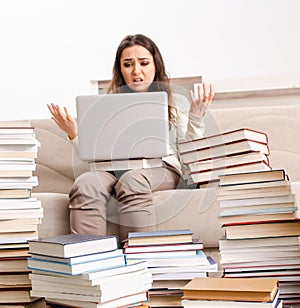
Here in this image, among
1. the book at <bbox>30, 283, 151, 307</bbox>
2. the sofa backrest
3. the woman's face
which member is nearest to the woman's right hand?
the sofa backrest

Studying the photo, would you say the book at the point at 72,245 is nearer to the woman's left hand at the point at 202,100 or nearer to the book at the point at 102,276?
the book at the point at 102,276

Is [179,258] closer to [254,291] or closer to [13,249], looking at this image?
[254,291]

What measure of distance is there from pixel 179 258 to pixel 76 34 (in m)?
1.98

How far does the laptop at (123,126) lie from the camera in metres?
1.95

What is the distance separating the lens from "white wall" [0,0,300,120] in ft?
10.4

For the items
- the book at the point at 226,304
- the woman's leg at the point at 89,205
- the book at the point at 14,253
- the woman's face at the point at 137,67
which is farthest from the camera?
the woman's face at the point at 137,67

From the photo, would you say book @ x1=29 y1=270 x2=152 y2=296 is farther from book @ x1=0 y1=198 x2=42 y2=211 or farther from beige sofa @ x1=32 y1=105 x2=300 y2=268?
beige sofa @ x1=32 y1=105 x2=300 y2=268

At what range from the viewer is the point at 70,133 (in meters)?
2.34

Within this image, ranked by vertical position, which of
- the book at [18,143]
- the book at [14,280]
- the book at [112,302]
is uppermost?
the book at [18,143]

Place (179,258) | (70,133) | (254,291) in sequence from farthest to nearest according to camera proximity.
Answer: (70,133) → (179,258) → (254,291)

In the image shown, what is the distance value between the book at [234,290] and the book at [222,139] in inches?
25.6

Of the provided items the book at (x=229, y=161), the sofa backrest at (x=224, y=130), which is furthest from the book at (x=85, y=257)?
the sofa backrest at (x=224, y=130)

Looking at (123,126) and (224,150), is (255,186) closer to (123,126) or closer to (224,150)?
(224,150)

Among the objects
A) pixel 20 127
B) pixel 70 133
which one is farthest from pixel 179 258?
pixel 70 133
